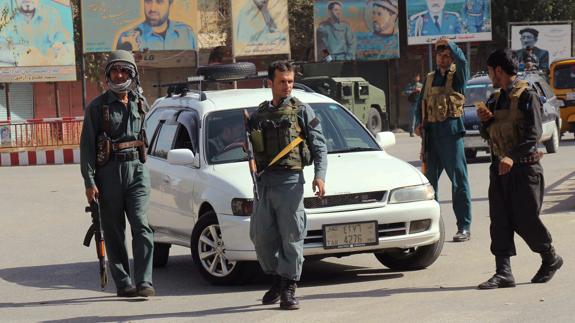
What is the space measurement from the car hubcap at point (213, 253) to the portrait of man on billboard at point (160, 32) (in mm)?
29717

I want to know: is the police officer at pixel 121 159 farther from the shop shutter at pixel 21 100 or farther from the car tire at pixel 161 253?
the shop shutter at pixel 21 100

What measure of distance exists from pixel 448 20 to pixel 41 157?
1775cm

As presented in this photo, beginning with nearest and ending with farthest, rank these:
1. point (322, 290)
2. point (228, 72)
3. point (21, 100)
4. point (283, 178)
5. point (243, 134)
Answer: point (283, 178), point (322, 290), point (243, 134), point (228, 72), point (21, 100)

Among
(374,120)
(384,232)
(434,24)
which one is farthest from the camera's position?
(434,24)

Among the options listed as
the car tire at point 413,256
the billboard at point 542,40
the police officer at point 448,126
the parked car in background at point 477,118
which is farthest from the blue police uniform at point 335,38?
the car tire at point 413,256

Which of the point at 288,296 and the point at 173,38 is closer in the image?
the point at 288,296

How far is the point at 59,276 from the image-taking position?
11359 millimetres

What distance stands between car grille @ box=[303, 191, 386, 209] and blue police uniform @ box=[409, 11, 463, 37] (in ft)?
111

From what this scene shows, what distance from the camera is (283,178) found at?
340 inches

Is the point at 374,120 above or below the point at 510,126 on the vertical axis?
below

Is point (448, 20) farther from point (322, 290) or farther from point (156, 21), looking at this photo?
point (322, 290)

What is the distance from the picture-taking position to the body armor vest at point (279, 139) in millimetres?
8656

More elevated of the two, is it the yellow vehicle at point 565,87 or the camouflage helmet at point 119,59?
the camouflage helmet at point 119,59

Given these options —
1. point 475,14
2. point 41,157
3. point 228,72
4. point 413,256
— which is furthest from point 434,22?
point 413,256
